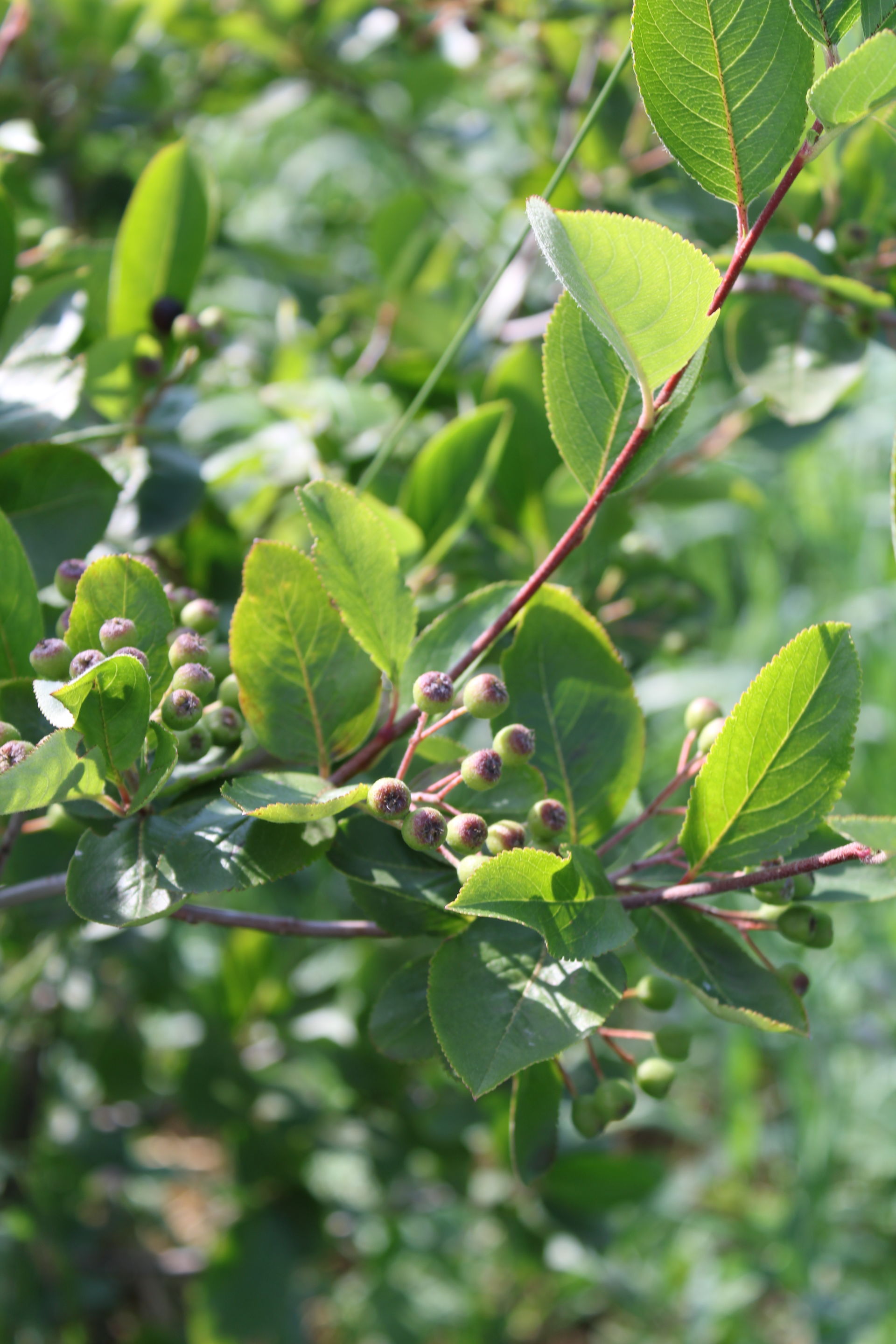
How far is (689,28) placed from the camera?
1.55 ft

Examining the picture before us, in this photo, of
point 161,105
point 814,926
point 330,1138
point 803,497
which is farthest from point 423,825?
point 803,497

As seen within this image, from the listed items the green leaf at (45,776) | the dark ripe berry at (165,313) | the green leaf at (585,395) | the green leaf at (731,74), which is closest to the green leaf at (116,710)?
the green leaf at (45,776)

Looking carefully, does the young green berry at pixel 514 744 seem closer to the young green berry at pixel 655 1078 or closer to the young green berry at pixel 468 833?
the young green berry at pixel 468 833

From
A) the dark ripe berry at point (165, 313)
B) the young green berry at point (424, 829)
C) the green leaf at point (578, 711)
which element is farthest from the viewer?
the dark ripe berry at point (165, 313)

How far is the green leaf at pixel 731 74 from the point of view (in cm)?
47

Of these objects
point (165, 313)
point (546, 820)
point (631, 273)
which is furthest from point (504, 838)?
point (165, 313)

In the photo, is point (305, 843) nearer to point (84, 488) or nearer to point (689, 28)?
point (84, 488)

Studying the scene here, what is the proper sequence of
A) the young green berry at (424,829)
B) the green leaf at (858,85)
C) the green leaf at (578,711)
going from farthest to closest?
1. the green leaf at (578,711)
2. the young green berry at (424,829)
3. the green leaf at (858,85)

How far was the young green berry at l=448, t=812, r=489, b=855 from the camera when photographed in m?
0.51

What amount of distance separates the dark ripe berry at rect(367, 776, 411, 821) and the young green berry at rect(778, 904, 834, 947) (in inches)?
8.4

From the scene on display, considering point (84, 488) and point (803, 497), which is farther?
point (803, 497)

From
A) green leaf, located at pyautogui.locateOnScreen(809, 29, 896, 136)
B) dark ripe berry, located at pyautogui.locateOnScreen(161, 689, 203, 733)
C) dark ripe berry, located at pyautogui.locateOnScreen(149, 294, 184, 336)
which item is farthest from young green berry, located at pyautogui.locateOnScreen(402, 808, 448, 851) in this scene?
dark ripe berry, located at pyautogui.locateOnScreen(149, 294, 184, 336)

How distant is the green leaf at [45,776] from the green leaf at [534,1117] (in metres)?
0.31

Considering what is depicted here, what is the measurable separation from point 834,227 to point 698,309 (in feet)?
1.70
